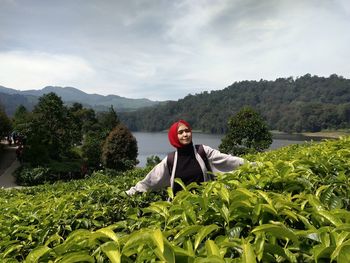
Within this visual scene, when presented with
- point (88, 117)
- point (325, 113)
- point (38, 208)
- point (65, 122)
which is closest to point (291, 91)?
point (325, 113)

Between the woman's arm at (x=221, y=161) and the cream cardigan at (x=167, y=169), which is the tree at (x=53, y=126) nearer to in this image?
the cream cardigan at (x=167, y=169)

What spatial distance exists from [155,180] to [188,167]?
0.38 metres

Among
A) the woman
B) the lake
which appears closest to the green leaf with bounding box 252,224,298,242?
the woman

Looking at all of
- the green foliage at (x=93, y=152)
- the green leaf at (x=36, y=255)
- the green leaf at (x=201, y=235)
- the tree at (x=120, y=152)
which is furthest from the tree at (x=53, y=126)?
the green leaf at (x=201, y=235)

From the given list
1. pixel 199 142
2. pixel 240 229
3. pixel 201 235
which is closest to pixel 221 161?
pixel 240 229

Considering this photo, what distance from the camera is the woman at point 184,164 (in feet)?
12.1

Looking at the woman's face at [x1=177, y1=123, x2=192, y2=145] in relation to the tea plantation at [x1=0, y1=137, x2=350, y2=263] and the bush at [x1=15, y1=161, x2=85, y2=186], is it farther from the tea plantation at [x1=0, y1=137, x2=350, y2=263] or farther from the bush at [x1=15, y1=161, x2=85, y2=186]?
the bush at [x1=15, y1=161, x2=85, y2=186]

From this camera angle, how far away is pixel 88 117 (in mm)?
60375

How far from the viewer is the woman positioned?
145 inches

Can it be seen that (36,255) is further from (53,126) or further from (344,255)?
(53,126)

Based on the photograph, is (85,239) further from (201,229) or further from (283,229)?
(283,229)

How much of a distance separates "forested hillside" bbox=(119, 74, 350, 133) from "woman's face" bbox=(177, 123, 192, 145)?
395 feet

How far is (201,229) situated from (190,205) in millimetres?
392

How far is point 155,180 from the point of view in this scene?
12.2ft
